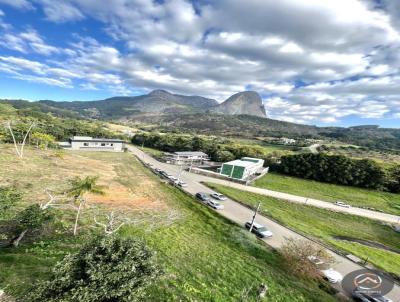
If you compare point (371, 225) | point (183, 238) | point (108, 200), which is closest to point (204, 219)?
point (183, 238)

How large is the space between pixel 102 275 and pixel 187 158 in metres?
90.5

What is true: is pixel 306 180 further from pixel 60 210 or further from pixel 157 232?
pixel 60 210

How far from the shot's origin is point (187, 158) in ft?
338

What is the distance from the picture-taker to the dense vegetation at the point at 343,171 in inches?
3083

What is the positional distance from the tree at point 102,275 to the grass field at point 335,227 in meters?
30.5

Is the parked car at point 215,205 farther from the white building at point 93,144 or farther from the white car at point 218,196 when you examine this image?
the white building at point 93,144

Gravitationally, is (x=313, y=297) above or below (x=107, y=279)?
below

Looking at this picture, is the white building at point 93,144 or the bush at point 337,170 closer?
the bush at point 337,170

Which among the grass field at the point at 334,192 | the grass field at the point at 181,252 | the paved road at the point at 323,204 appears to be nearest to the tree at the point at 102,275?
the grass field at the point at 181,252

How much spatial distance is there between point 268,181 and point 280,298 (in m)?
57.9

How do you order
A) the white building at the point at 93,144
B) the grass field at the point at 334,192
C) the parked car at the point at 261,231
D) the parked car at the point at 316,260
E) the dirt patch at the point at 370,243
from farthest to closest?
the white building at the point at 93,144 → the grass field at the point at 334,192 → the dirt patch at the point at 370,243 → the parked car at the point at 261,231 → the parked car at the point at 316,260

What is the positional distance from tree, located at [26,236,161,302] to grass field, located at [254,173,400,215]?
6051 centimetres

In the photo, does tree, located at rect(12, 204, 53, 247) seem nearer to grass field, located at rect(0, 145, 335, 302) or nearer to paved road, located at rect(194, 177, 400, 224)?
grass field, located at rect(0, 145, 335, 302)

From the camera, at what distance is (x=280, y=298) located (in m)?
22.2
